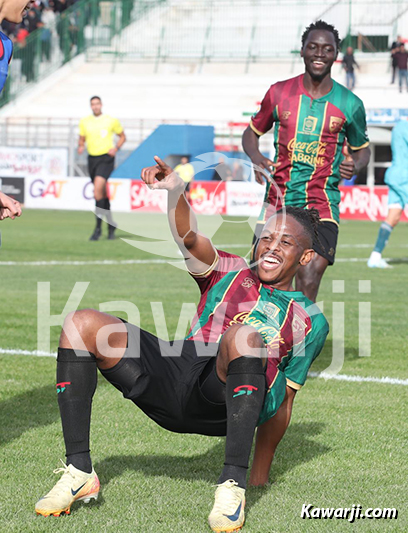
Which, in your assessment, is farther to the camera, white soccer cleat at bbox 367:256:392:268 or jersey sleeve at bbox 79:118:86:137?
jersey sleeve at bbox 79:118:86:137

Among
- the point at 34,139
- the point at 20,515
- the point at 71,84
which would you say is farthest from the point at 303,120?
the point at 71,84

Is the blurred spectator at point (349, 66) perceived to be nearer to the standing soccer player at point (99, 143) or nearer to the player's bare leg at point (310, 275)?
the standing soccer player at point (99, 143)

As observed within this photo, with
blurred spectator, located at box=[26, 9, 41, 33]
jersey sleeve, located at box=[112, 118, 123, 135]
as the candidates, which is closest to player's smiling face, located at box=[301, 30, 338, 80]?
jersey sleeve, located at box=[112, 118, 123, 135]

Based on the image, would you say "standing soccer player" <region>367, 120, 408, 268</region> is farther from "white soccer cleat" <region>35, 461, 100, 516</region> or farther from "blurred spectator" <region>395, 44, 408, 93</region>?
"blurred spectator" <region>395, 44, 408, 93</region>

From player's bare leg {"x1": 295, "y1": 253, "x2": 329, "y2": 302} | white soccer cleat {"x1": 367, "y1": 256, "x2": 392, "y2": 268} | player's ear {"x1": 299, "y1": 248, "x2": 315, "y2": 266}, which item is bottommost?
white soccer cleat {"x1": 367, "y1": 256, "x2": 392, "y2": 268}

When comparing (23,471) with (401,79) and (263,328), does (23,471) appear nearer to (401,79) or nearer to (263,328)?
(263,328)

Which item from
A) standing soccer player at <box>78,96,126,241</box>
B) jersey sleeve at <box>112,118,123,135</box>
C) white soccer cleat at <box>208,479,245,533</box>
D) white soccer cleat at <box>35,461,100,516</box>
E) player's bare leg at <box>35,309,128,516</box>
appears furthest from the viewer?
jersey sleeve at <box>112,118,123,135</box>

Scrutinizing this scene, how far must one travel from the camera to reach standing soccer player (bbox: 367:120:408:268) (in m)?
13.5

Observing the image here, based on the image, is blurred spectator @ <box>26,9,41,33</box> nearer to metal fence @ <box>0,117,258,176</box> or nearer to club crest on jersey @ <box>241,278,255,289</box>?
metal fence @ <box>0,117,258,176</box>

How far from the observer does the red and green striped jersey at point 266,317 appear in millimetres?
3826

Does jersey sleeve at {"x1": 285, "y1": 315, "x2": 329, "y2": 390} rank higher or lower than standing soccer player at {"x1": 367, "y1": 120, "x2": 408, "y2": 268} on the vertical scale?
higher

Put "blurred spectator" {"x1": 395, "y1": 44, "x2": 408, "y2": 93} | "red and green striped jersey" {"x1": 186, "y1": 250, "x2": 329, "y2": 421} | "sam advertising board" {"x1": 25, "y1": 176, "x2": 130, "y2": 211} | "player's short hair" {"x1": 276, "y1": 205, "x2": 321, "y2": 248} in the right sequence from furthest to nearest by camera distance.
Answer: "blurred spectator" {"x1": 395, "y1": 44, "x2": 408, "y2": 93}
"sam advertising board" {"x1": 25, "y1": 176, "x2": 130, "y2": 211}
"player's short hair" {"x1": 276, "y1": 205, "x2": 321, "y2": 248}
"red and green striped jersey" {"x1": 186, "y1": 250, "x2": 329, "y2": 421}

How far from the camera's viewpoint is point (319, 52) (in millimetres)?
6070

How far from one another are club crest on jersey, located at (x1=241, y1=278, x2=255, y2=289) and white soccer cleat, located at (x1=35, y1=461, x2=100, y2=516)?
39.4 inches
